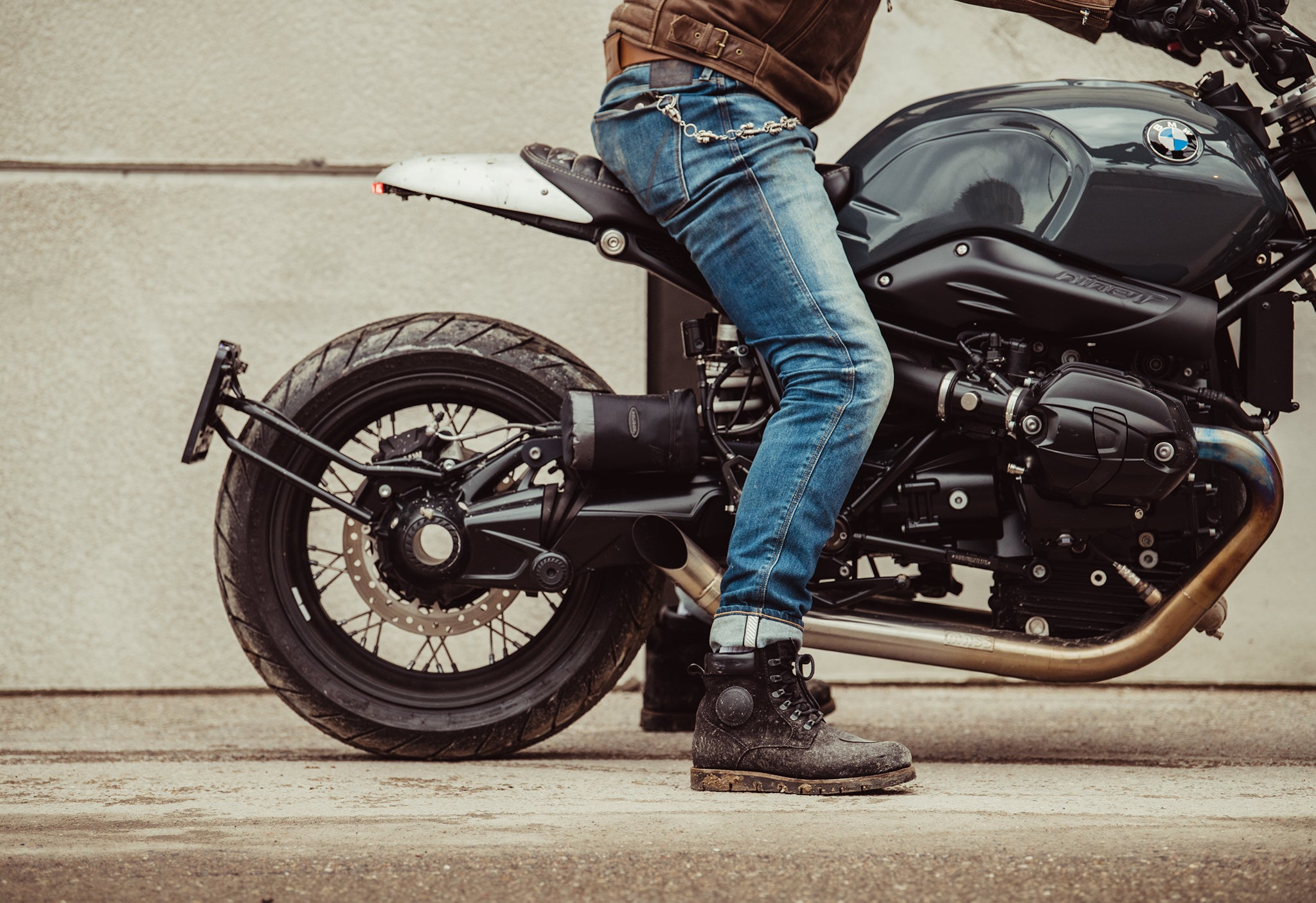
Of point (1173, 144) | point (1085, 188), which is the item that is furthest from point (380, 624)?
point (1173, 144)

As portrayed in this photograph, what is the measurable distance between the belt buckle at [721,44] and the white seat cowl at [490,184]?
0.41 metres

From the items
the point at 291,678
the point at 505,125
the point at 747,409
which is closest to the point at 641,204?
the point at 747,409

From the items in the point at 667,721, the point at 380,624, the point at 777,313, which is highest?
the point at 777,313

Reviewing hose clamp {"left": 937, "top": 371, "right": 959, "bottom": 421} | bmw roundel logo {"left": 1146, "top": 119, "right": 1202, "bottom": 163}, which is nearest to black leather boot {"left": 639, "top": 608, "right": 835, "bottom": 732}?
hose clamp {"left": 937, "top": 371, "right": 959, "bottom": 421}

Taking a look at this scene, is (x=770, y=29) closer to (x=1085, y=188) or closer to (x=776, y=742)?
(x=1085, y=188)

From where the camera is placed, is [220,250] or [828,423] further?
[220,250]

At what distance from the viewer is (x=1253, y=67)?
8.64 feet

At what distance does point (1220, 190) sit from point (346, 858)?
2.06m

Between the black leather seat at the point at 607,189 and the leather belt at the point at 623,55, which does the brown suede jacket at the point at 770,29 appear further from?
the black leather seat at the point at 607,189

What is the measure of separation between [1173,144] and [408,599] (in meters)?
1.86

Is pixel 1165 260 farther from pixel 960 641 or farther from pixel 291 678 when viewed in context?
pixel 291 678

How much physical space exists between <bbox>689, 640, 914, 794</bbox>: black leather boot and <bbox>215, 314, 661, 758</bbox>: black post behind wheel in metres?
A: 0.46

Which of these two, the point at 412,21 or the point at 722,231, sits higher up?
the point at 412,21

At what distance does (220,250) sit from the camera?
13.1 ft
